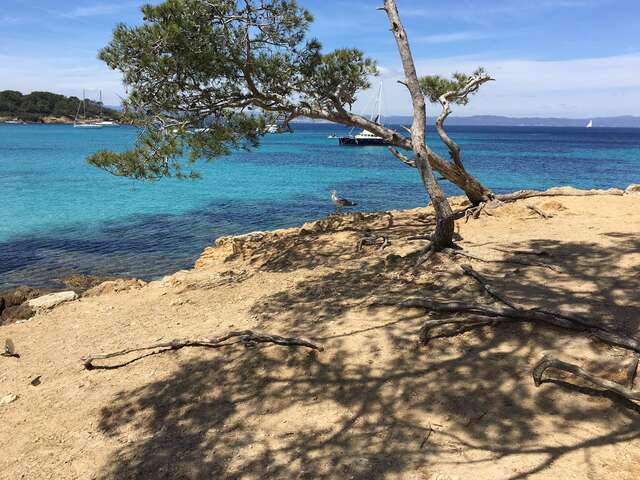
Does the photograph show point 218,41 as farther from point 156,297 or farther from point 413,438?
point 413,438

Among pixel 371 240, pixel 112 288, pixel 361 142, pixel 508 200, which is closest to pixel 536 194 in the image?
pixel 508 200

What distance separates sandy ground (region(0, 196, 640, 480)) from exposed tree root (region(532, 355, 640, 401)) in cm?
13

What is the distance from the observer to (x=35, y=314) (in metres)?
8.76

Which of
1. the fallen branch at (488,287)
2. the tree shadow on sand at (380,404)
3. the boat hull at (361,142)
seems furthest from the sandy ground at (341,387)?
the boat hull at (361,142)

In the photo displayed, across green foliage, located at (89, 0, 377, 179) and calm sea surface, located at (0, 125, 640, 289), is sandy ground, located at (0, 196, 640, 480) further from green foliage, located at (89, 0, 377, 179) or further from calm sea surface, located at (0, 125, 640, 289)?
calm sea surface, located at (0, 125, 640, 289)

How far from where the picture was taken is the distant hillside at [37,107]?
138m

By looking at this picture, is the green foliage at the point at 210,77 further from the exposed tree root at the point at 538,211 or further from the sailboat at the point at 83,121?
the sailboat at the point at 83,121

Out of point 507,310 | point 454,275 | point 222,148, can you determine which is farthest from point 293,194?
point 507,310

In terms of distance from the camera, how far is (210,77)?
8.17m

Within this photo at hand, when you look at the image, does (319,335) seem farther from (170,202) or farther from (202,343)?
(170,202)

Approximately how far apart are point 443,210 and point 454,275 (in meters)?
1.13

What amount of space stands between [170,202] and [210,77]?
56.1ft

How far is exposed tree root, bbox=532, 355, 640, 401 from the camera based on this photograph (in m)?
3.62

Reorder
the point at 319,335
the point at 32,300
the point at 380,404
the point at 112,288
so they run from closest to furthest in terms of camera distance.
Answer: the point at 380,404 < the point at 319,335 < the point at 32,300 < the point at 112,288
